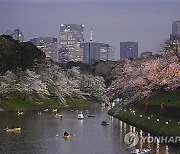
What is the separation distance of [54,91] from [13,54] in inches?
692

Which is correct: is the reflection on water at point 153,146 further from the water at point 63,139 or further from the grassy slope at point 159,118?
the grassy slope at point 159,118

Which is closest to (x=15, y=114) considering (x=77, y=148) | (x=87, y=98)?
(x=77, y=148)

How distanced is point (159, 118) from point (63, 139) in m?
12.3

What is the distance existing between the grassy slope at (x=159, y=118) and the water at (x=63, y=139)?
1906 mm

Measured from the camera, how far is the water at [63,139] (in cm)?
4509

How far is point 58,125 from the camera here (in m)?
68.5

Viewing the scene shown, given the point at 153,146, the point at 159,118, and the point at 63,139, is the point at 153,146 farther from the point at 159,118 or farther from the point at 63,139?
the point at 63,139

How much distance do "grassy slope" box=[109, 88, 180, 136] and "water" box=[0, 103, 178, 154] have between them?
1.91m

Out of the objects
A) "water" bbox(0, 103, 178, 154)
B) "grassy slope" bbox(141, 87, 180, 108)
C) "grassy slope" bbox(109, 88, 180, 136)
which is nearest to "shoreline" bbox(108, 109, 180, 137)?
"grassy slope" bbox(109, 88, 180, 136)

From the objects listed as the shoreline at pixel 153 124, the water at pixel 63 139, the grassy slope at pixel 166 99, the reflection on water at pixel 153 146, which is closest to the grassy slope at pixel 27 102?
the water at pixel 63 139

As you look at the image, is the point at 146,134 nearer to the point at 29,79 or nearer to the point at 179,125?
the point at 179,125

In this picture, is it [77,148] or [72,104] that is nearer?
[77,148]

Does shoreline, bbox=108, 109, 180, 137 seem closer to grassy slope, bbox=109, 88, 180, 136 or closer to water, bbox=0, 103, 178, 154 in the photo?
grassy slope, bbox=109, 88, 180, 136

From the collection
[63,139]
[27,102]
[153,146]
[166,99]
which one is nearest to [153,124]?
[166,99]
